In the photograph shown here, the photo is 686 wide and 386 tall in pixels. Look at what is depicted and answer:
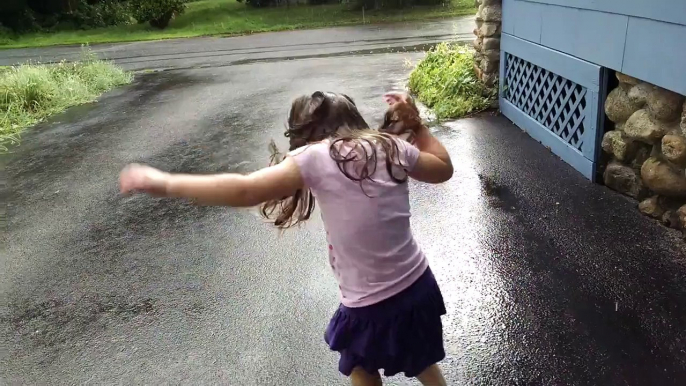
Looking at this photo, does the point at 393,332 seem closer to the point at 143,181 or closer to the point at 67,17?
the point at 143,181

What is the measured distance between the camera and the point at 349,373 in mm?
2164

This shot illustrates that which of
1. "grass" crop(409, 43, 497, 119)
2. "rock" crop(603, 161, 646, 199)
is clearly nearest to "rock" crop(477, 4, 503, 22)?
"grass" crop(409, 43, 497, 119)

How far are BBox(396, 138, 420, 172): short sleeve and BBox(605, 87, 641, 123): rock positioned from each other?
307 centimetres

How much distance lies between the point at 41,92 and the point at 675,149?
33.0 feet

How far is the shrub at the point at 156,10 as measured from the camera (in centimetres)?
2308

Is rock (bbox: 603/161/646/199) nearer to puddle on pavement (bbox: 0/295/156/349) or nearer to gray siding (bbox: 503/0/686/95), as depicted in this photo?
gray siding (bbox: 503/0/686/95)

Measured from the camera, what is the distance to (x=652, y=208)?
4285 mm

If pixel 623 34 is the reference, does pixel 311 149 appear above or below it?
above

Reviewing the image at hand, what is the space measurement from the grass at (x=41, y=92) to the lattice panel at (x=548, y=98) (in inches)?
268

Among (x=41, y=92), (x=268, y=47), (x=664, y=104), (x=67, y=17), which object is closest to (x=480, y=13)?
(x=664, y=104)

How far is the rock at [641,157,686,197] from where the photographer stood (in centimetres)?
400

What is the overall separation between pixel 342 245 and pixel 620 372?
168cm

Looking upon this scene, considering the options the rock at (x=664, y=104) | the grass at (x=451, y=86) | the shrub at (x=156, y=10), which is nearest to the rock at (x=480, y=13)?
the grass at (x=451, y=86)

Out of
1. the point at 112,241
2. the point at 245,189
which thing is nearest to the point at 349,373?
the point at 245,189
